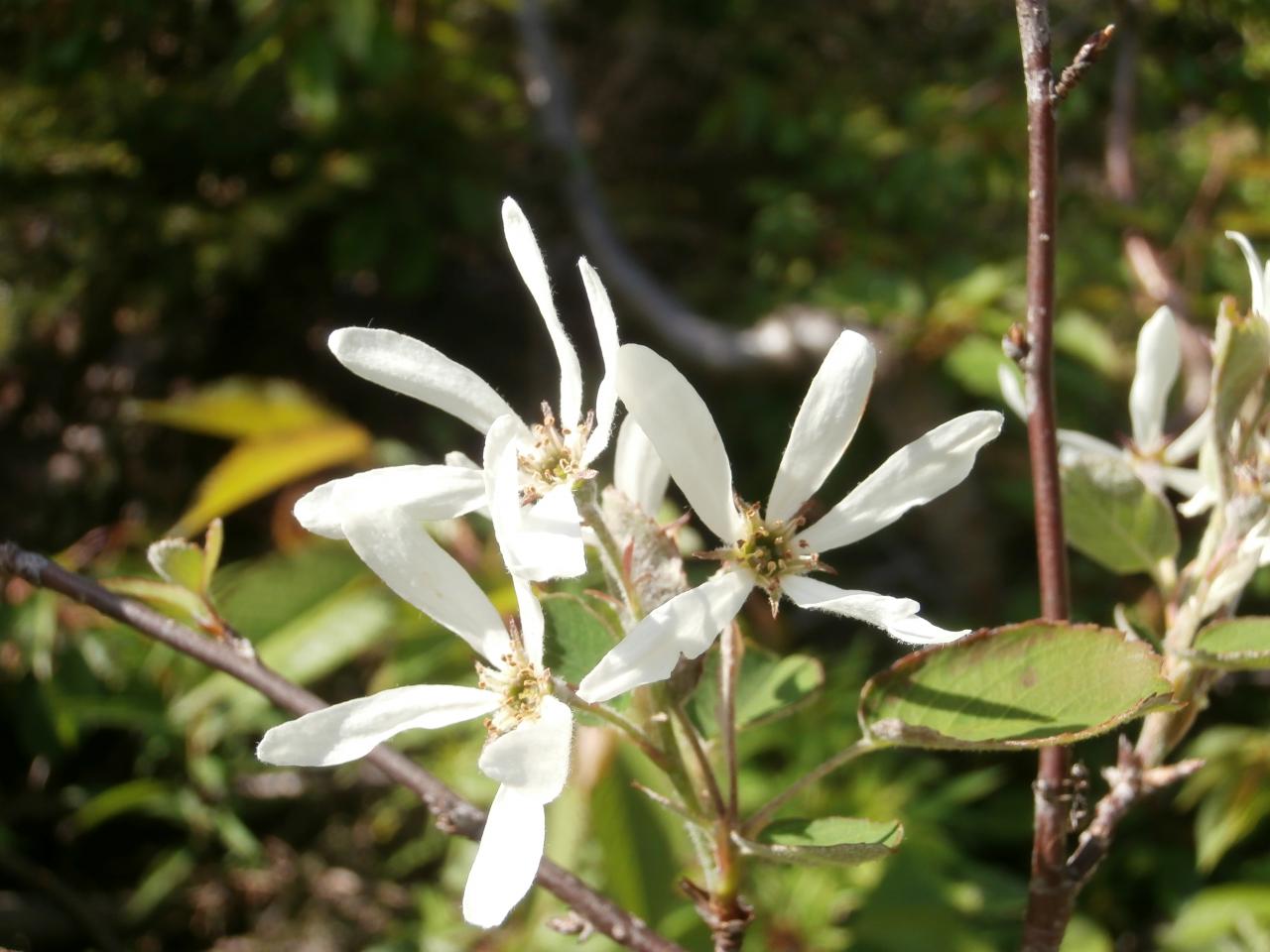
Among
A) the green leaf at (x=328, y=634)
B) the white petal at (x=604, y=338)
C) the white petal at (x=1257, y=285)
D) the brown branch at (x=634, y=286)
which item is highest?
the white petal at (x=1257, y=285)

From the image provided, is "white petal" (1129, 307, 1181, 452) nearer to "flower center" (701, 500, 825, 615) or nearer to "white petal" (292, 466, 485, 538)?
"flower center" (701, 500, 825, 615)

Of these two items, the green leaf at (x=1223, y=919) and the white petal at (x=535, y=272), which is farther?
the green leaf at (x=1223, y=919)

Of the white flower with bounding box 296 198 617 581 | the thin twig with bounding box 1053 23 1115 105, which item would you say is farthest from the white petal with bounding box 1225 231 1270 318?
the white flower with bounding box 296 198 617 581

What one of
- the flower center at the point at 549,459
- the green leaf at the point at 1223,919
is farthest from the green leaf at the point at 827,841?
the green leaf at the point at 1223,919

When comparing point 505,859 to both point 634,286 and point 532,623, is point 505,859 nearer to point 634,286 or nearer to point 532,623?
point 532,623

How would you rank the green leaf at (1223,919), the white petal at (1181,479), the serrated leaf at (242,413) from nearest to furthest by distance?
1. the white petal at (1181,479)
2. the green leaf at (1223,919)
3. the serrated leaf at (242,413)

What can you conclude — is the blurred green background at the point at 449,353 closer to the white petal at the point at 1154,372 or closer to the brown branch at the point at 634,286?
the brown branch at the point at 634,286

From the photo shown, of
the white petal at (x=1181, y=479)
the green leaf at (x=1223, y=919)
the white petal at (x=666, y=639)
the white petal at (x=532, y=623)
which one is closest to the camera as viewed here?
the white petal at (x=666, y=639)
